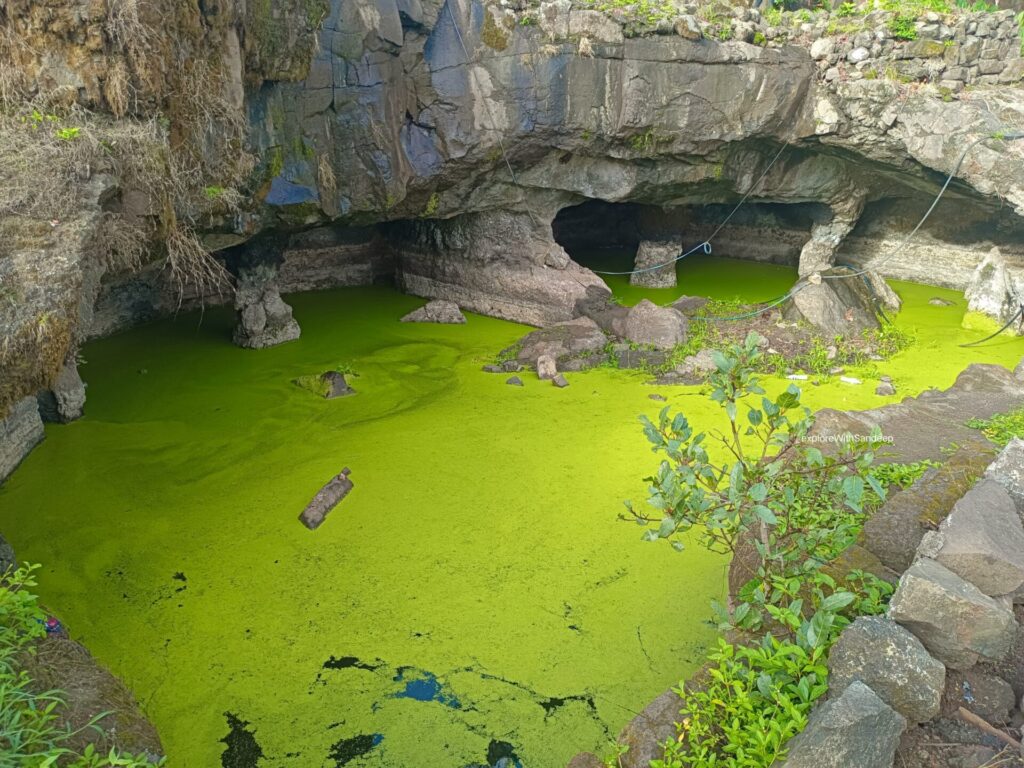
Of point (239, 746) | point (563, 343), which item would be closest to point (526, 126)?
point (563, 343)

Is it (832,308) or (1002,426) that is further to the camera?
(832,308)

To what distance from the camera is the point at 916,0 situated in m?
9.71

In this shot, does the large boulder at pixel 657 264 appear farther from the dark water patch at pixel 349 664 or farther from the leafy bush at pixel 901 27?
the dark water patch at pixel 349 664

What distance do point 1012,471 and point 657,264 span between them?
870 cm

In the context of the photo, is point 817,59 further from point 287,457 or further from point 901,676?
point 901,676

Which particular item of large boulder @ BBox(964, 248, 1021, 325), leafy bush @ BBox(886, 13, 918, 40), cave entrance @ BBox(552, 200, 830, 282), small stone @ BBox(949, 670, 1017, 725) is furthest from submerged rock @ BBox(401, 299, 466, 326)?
small stone @ BBox(949, 670, 1017, 725)

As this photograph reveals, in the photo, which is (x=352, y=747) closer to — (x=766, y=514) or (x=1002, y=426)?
(x=766, y=514)

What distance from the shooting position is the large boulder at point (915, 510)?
11.9ft

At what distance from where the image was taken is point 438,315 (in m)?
10.3

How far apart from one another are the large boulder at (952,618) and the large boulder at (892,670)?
14 centimetres

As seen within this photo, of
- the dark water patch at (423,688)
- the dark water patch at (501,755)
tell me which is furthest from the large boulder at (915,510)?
the dark water patch at (423,688)

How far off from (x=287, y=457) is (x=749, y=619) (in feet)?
15.2

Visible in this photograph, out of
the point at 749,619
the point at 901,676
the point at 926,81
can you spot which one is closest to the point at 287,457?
the point at 749,619

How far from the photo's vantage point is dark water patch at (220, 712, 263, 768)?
3705 millimetres
